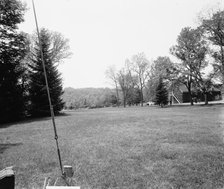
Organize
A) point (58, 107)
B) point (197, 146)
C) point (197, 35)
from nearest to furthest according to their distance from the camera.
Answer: point (197, 146)
point (58, 107)
point (197, 35)

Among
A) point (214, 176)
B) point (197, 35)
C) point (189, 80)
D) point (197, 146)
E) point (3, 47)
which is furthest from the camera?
point (189, 80)

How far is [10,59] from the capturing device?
17.4m

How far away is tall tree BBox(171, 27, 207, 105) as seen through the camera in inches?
1108

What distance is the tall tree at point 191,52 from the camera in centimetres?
2814

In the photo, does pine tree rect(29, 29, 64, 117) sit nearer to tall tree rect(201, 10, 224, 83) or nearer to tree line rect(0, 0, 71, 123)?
tree line rect(0, 0, 71, 123)

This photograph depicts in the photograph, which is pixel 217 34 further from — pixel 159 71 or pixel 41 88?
pixel 41 88

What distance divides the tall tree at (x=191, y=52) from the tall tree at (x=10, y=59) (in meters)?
26.7

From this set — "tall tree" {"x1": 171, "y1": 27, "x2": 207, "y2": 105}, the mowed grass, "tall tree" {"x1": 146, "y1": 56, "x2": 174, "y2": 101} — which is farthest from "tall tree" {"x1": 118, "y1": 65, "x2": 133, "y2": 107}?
the mowed grass

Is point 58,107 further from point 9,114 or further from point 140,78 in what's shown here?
point 140,78

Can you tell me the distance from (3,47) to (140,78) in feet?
123

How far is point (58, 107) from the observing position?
21.9m

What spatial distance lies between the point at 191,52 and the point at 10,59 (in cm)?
2951

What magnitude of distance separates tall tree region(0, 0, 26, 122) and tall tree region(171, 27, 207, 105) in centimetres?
2673

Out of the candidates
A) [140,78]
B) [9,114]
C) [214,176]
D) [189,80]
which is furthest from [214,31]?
[9,114]
